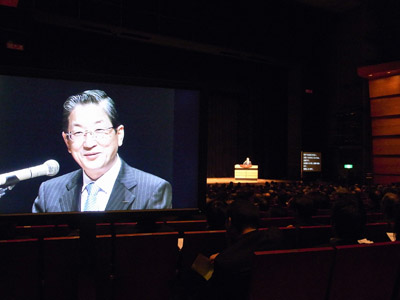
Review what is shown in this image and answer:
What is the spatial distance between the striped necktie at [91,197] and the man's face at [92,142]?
0.15ft

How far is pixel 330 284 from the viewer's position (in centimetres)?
186

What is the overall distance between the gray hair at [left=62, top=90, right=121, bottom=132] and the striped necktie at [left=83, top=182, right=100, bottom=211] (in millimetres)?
300

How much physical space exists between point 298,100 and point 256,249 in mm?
13974

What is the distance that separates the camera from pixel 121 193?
189cm

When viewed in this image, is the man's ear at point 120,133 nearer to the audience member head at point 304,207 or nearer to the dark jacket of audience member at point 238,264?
the dark jacket of audience member at point 238,264

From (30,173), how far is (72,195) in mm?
218

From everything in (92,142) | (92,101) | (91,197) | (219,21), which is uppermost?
(219,21)

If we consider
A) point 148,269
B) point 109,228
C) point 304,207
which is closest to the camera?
point 148,269

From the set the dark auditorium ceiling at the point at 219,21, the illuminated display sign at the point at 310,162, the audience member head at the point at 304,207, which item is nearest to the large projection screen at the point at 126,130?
the audience member head at the point at 304,207

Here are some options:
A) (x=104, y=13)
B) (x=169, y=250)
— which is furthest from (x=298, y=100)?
(x=169, y=250)

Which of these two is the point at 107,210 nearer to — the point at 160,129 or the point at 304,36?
the point at 160,129

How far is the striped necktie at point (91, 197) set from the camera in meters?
1.82

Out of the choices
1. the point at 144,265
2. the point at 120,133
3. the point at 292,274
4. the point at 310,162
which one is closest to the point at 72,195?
the point at 120,133

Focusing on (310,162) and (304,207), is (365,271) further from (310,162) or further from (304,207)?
(310,162)
